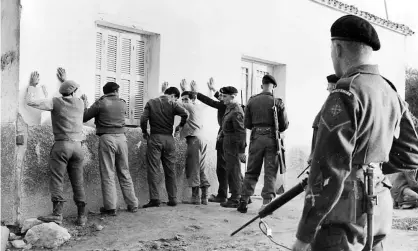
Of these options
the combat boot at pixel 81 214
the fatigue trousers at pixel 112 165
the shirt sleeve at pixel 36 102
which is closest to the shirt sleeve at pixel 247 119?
the fatigue trousers at pixel 112 165

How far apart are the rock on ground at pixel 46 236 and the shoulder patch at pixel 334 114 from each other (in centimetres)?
512

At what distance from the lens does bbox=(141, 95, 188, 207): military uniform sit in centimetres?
900

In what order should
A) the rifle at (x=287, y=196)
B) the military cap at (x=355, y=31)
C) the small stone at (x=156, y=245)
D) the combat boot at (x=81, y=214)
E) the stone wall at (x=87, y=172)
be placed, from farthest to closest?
the combat boot at (x=81, y=214) < the stone wall at (x=87, y=172) < the small stone at (x=156, y=245) < the rifle at (x=287, y=196) < the military cap at (x=355, y=31)

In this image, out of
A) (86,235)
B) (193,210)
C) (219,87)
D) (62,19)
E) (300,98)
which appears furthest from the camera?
(300,98)

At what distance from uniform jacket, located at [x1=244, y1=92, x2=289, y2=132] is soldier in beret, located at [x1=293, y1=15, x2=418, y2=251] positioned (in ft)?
18.8

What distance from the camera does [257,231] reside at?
8.01 meters

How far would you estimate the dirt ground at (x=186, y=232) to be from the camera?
7.29 metres

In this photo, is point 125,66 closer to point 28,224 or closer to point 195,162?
point 195,162

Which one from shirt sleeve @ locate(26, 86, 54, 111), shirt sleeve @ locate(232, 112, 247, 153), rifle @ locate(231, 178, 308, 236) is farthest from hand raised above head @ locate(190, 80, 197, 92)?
rifle @ locate(231, 178, 308, 236)

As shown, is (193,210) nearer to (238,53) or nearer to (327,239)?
(238,53)

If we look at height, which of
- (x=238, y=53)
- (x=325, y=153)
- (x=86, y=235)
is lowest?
(x=86, y=235)

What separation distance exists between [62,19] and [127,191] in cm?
258

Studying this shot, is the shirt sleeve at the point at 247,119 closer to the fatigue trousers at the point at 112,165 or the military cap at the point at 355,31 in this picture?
the fatigue trousers at the point at 112,165

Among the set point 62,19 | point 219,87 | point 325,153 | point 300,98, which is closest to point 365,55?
point 325,153
